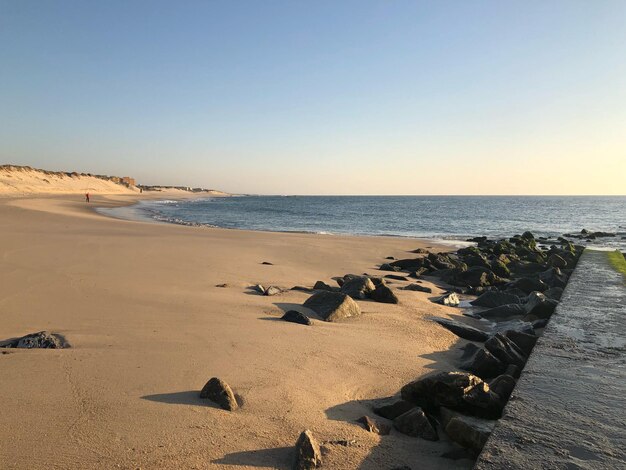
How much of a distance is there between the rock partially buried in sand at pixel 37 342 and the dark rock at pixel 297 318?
2.77 meters

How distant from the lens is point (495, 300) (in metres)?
8.92

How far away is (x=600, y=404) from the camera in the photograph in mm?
3576

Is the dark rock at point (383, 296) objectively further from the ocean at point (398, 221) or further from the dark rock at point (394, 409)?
the ocean at point (398, 221)

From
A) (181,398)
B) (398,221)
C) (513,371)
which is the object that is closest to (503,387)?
(513,371)

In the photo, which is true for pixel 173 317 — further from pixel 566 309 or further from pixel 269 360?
pixel 566 309

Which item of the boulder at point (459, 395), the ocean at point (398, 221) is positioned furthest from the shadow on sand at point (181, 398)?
the ocean at point (398, 221)

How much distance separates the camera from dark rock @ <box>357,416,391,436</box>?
11.1 feet

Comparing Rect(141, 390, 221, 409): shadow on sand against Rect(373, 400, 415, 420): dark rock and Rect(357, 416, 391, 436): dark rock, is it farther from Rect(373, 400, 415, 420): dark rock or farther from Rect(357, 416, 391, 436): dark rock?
Rect(373, 400, 415, 420): dark rock

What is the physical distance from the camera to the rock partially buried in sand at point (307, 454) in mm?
2762

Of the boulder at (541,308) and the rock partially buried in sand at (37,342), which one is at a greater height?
the rock partially buried in sand at (37,342)

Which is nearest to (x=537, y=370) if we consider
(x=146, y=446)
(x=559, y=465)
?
(x=559, y=465)

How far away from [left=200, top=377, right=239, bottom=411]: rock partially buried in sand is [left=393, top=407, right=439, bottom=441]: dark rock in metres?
1.31

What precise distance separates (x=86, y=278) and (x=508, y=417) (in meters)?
7.83

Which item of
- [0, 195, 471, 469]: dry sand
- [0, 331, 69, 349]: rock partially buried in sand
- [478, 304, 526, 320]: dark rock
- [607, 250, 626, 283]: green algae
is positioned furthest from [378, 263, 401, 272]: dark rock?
[0, 331, 69, 349]: rock partially buried in sand
